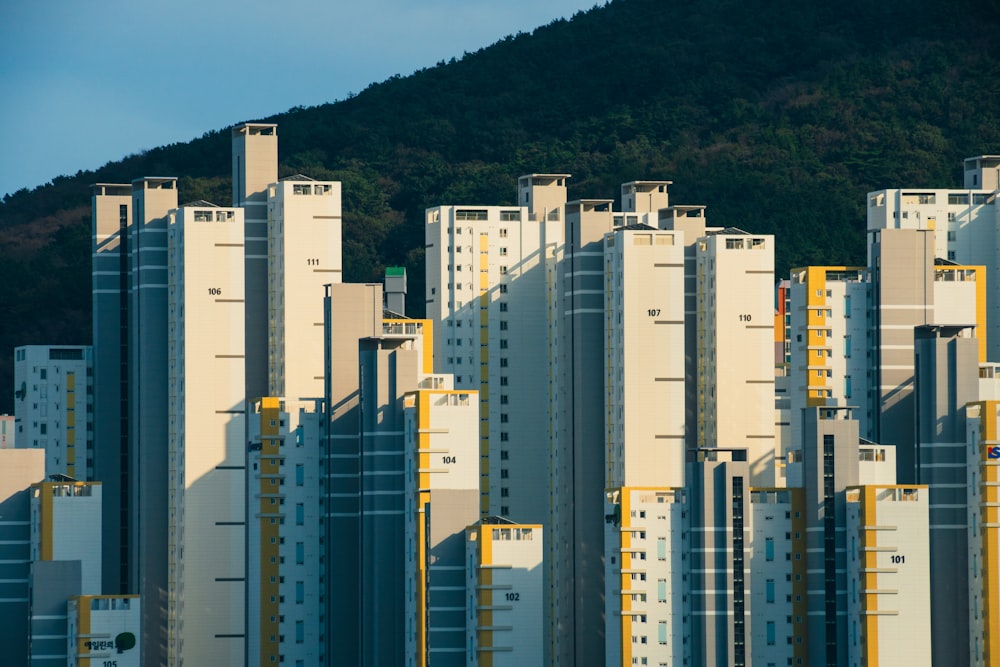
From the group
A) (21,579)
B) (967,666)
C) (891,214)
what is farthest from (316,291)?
(967,666)

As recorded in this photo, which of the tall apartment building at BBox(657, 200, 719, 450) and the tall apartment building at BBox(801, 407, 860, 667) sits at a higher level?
the tall apartment building at BBox(657, 200, 719, 450)

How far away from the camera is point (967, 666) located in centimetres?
15388

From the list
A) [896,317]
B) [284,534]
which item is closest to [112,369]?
[284,534]

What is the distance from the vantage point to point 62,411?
182m

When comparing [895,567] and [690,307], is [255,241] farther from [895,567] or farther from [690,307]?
[895,567]

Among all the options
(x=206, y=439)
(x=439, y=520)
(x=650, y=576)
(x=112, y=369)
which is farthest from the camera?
(x=112, y=369)

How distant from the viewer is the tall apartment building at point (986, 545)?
501ft

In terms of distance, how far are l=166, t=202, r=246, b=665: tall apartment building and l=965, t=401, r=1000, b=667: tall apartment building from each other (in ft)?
172

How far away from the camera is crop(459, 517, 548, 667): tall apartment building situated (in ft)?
485

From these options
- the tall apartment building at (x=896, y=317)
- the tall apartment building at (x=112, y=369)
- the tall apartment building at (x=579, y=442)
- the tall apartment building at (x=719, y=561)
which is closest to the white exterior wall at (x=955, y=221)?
the tall apartment building at (x=896, y=317)

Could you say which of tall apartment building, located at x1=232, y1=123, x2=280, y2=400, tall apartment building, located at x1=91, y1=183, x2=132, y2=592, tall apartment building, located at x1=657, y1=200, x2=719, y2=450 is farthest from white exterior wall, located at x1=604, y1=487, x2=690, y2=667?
tall apartment building, located at x1=91, y1=183, x2=132, y2=592

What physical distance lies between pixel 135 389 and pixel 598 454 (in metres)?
35.9

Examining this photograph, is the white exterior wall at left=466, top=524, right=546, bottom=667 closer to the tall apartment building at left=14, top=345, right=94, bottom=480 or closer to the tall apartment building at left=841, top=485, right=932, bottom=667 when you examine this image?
the tall apartment building at left=841, top=485, right=932, bottom=667

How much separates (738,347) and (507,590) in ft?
108
